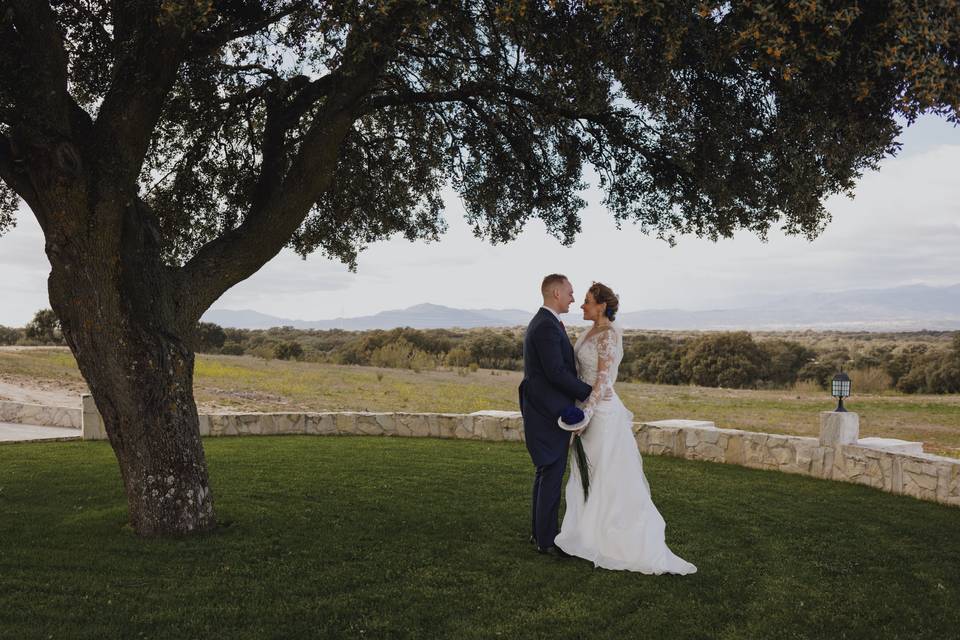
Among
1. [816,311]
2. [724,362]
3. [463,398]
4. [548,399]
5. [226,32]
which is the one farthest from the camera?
[816,311]

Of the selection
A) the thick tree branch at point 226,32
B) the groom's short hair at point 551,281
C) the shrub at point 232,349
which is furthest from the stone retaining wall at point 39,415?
the shrub at point 232,349

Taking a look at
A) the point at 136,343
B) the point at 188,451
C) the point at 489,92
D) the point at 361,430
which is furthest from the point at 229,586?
the point at 361,430

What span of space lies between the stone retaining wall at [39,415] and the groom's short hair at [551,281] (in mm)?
11997

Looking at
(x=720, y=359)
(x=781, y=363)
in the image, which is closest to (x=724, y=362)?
(x=720, y=359)

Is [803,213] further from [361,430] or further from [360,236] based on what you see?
[361,430]

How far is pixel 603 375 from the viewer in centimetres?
629

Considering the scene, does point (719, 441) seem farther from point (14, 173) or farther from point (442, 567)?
point (14, 173)

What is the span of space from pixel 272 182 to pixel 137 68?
163cm

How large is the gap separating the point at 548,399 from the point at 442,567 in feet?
5.07

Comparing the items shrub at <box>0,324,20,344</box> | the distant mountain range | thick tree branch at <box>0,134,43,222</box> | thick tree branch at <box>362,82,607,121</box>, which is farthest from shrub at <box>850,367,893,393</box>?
the distant mountain range

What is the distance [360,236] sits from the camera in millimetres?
11234

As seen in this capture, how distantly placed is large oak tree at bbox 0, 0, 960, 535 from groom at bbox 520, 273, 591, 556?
6.42 ft

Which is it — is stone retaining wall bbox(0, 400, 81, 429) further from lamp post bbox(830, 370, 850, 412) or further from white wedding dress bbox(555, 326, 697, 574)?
lamp post bbox(830, 370, 850, 412)

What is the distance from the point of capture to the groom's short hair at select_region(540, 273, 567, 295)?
21.0ft
